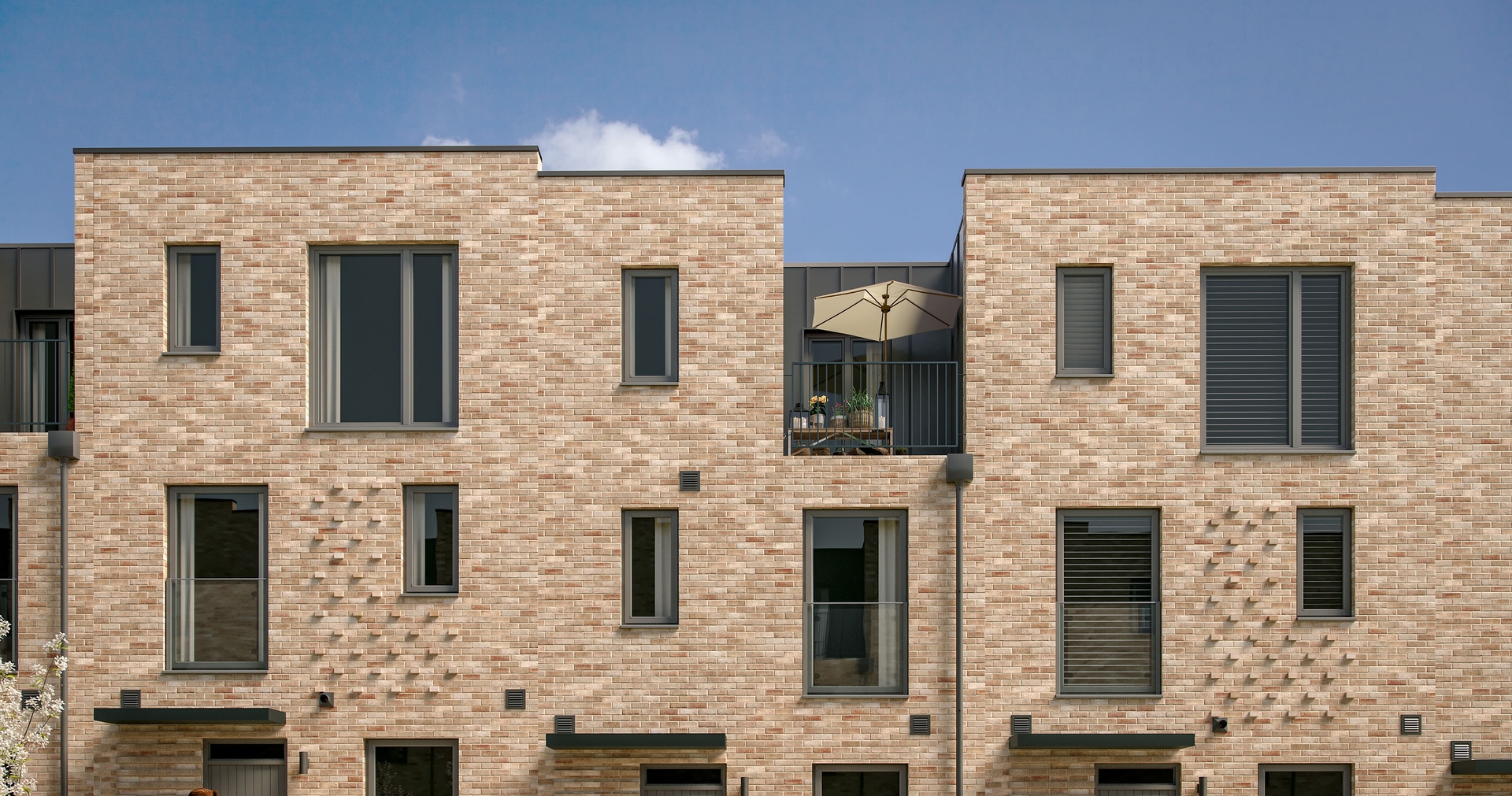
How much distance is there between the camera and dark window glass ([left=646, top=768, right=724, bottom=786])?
33.6ft

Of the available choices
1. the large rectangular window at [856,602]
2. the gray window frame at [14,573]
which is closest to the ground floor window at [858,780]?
the large rectangular window at [856,602]

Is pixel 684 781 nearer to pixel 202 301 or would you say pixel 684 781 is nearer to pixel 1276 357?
pixel 202 301

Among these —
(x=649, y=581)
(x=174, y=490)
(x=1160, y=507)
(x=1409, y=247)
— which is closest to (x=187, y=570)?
(x=174, y=490)

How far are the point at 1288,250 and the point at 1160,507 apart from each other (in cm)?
327

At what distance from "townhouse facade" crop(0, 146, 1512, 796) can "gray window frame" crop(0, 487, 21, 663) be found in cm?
6

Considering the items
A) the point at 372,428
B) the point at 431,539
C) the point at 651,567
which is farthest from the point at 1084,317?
the point at 372,428

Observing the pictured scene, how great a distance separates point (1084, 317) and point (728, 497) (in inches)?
181

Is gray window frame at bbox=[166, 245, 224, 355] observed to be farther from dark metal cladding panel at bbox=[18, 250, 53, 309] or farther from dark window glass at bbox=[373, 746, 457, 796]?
dark window glass at bbox=[373, 746, 457, 796]

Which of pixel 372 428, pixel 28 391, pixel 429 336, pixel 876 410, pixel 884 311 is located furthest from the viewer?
pixel 28 391

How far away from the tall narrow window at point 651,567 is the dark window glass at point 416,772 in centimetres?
266

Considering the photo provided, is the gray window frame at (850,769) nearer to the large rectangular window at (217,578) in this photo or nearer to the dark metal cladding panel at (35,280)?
the large rectangular window at (217,578)

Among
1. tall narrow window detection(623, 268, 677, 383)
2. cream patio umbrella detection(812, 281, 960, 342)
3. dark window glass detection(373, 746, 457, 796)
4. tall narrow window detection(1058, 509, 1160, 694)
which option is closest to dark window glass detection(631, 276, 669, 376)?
tall narrow window detection(623, 268, 677, 383)

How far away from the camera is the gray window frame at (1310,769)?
10102mm

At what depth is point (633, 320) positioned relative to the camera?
1063 cm
